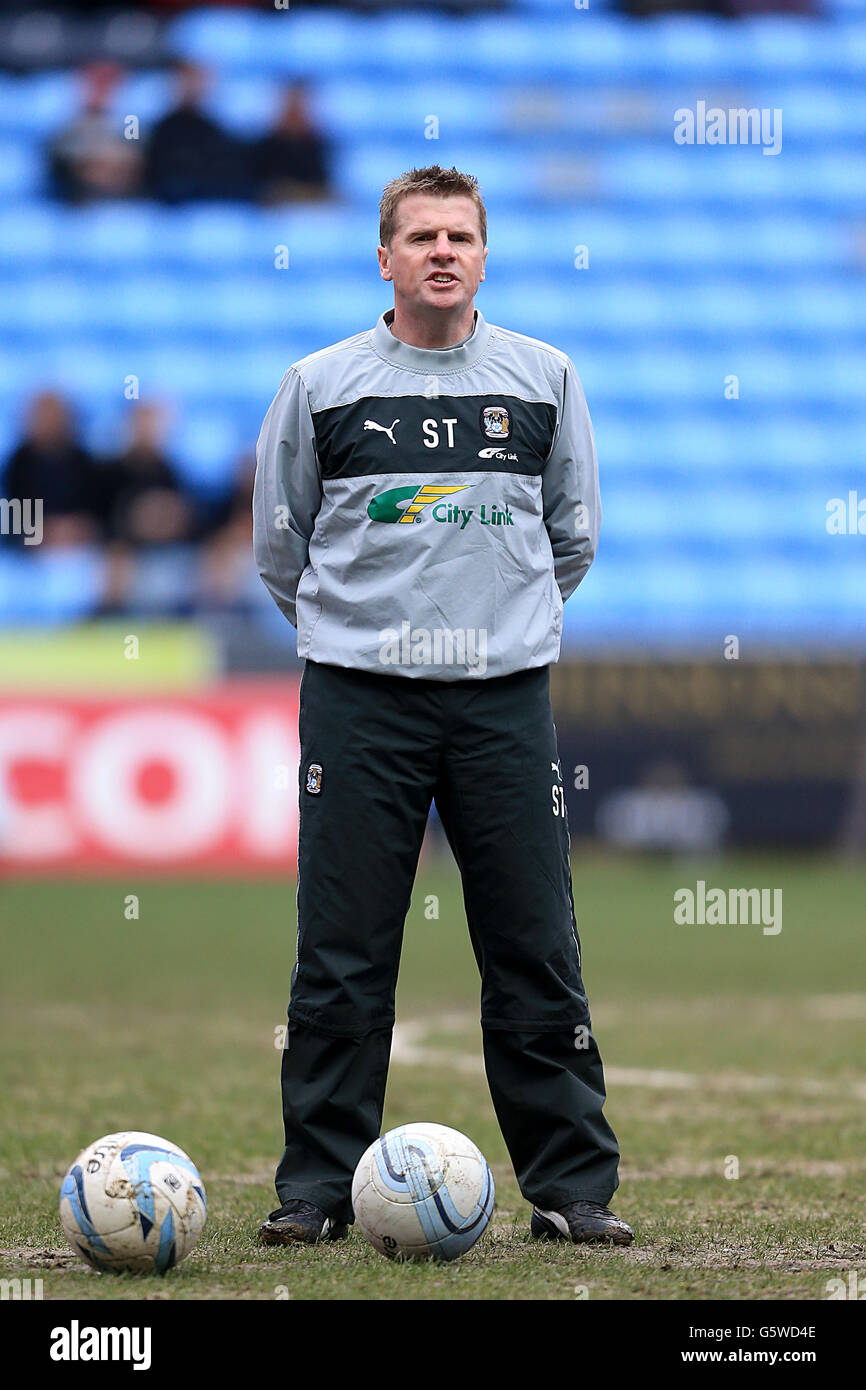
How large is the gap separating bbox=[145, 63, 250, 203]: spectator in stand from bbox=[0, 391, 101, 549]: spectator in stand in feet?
10.8

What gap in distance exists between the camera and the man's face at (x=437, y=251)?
3.99 metres

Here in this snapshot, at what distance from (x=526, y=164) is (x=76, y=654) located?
25.0ft

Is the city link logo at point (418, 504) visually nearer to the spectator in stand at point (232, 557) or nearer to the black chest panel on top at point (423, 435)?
the black chest panel on top at point (423, 435)

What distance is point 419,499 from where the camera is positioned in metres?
4.00

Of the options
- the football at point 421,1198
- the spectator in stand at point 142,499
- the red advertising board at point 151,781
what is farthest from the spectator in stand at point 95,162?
the football at point 421,1198

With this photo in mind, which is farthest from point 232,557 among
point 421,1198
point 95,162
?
point 421,1198

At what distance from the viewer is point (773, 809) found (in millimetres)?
12898

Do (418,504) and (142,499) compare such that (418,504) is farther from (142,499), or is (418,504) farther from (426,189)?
(142,499)

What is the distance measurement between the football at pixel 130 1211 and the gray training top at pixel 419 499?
3.47 ft

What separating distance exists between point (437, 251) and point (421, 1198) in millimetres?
1837

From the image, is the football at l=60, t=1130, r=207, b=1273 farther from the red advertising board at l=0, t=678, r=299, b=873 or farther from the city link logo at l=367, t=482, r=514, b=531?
the red advertising board at l=0, t=678, r=299, b=873
